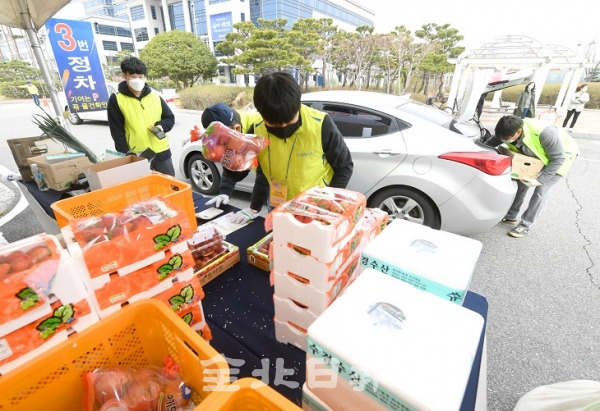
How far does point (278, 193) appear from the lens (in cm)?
190

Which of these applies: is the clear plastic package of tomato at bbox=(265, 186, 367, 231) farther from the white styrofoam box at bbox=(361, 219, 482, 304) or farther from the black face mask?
the black face mask

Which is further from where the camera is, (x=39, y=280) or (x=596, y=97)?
(x=596, y=97)

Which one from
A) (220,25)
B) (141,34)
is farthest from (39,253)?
(141,34)

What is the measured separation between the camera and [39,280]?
2.27 feet

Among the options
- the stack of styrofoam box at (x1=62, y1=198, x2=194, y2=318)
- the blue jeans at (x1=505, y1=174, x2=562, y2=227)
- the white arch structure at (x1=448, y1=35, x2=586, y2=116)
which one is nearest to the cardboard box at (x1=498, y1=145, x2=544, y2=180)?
the blue jeans at (x1=505, y1=174, x2=562, y2=227)

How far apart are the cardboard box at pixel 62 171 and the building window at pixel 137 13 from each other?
43.1m

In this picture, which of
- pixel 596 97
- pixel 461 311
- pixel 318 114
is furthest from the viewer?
pixel 596 97

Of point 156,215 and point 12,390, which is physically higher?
point 156,215

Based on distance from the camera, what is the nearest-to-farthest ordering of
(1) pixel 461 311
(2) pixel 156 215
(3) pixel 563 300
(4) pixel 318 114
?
(1) pixel 461 311
(2) pixel 156 215
(4) pixel 318 114
(3) pixel 563 300

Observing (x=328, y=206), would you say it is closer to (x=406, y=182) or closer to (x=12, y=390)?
(x=12, y=390)

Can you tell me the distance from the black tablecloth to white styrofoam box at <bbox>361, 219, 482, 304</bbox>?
37cm

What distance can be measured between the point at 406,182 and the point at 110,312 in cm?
270

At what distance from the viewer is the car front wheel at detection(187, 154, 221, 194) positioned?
411cm

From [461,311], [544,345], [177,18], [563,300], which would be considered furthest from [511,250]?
[177,18]
